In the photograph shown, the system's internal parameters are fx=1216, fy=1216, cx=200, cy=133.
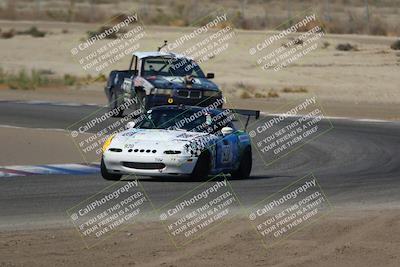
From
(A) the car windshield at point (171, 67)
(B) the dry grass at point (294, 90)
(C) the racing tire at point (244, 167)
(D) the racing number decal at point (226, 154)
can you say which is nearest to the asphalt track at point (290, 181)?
(C) the racing tire at point (244, 167)

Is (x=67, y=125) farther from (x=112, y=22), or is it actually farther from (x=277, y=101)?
(x=112, y=22)

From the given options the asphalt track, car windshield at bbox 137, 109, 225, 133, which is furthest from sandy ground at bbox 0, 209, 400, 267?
car windshield at bbox 137, 109, 225, 133

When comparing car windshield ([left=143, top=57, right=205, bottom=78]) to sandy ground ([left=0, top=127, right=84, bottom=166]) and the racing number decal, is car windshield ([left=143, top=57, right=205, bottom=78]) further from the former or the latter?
the racing number decal

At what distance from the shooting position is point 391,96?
4272 cm

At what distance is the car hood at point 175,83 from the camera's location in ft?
95.0

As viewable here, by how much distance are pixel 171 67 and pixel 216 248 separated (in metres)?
17.3

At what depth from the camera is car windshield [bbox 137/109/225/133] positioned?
19109mm

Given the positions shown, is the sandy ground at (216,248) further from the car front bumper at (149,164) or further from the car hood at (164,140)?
the car hood at (164,140)

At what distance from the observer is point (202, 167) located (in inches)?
721

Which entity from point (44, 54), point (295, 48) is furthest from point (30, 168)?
point (44, 54)

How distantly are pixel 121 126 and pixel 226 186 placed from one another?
11.6 meters

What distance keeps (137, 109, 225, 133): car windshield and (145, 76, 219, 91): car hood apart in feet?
31.0

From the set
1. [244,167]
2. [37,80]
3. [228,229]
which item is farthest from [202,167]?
[37,80]

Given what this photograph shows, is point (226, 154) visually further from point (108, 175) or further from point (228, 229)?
point (228, 229)
